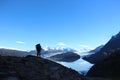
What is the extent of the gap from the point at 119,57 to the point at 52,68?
7421 cm

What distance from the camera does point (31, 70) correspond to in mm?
28719

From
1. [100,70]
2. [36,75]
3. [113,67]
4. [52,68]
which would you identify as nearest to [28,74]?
[36,75]

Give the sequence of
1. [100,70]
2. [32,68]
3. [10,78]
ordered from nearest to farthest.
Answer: [10,78]
[32,68]
[100,70]

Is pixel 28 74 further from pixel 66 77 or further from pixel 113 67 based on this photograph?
pixel 113 67

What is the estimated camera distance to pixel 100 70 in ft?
330

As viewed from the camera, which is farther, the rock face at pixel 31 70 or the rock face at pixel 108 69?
the rock face at pixel 108 69

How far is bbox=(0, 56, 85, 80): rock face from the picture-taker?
87.1ft

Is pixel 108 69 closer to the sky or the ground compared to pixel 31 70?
closer to the sky

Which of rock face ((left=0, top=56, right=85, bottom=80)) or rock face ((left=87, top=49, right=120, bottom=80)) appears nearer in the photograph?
rock face ((left=0, top=56, right=85, bottom=80))

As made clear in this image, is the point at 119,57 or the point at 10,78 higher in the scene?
the point at 119,57

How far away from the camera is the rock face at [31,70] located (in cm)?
2656

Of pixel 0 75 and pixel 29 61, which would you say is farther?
pixel 29 61

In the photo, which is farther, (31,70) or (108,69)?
(108,69)

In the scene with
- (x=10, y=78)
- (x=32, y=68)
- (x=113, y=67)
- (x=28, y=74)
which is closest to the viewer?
(x=10, y=78)
